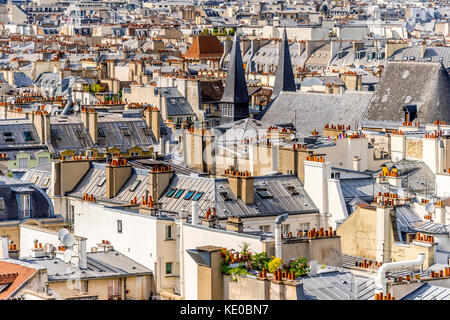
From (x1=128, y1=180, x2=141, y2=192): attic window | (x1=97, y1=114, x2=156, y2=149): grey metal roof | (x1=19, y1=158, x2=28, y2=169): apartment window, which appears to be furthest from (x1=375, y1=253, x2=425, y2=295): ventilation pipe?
(x1=97, y1=114, x2=156, y2=149): grey metal roof

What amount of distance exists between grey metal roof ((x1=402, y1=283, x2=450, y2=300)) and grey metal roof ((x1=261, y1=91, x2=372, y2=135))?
30.0 meters

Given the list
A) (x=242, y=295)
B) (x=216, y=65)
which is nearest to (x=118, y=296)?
(x=242, y=295)

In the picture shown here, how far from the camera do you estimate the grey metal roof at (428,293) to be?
15898mm

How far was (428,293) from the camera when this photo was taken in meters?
16.0

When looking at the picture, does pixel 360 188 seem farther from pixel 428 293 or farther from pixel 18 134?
pixel 18 134

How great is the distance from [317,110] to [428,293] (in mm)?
33210

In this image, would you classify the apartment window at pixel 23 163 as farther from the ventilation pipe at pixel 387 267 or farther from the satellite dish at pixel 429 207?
the ventilation pipe at pixel 387 267

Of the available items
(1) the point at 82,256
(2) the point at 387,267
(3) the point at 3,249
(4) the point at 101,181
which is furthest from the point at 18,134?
(2) the point at 387,267

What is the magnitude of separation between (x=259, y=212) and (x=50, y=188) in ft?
17.2

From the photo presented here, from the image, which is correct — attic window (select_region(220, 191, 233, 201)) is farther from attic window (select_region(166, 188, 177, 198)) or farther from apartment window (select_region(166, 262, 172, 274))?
apartment window (select_region(166, 262, 172, 274))

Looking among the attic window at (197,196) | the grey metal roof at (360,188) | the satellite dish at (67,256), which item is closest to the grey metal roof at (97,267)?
the satellite dish at (67,256)
